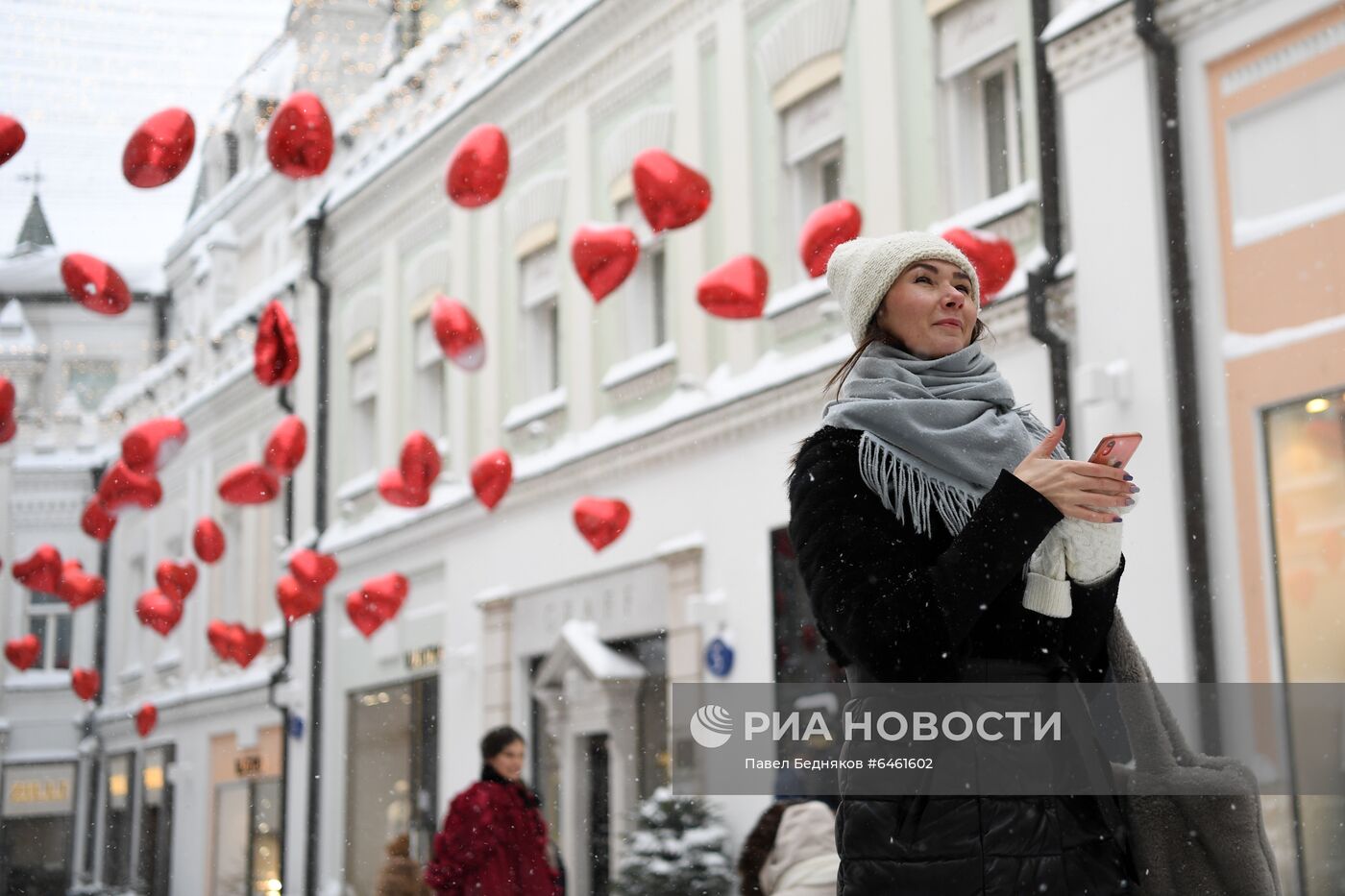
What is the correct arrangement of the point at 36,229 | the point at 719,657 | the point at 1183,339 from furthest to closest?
the point at 36,229 < the point at 719,657 < the point at 1183,339

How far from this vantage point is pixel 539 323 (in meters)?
15.0

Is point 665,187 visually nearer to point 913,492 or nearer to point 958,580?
point 913,492

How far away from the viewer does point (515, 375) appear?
1508 centimetres

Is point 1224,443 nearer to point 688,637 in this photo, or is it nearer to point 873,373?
point 688,637

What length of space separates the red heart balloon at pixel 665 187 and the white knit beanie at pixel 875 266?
8435 millimetres

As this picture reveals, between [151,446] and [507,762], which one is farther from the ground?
[151,446]

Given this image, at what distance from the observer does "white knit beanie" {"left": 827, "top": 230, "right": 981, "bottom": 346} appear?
2.26 m

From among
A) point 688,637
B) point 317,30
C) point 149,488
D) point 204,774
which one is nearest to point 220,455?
point 204,774

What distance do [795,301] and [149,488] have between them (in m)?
6.74

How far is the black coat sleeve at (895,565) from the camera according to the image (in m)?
1.96

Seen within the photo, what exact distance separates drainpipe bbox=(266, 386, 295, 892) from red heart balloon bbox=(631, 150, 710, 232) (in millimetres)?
9868

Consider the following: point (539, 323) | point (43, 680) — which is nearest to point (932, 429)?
point (539, 323)

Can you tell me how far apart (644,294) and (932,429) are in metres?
11.5

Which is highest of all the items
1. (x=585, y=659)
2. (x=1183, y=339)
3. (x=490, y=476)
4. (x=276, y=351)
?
(x=276, y=351)
